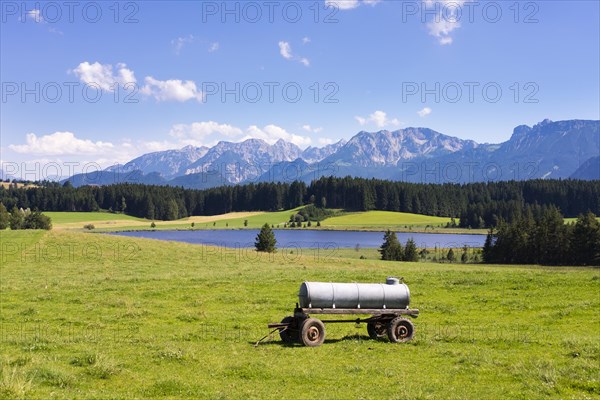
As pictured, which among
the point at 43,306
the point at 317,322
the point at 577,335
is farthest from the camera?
the point at 43,306

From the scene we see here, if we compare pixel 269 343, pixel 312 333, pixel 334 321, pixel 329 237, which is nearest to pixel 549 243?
pixel 329 237

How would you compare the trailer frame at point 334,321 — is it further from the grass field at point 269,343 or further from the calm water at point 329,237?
the calm water at point 329,237

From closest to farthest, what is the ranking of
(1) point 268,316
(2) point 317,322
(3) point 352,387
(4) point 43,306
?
(3) point 352,387 → (2) point 317,322 → (1) point 268,316 → (4) point 43,306

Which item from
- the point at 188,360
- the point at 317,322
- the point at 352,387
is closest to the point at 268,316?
the point at 317,322

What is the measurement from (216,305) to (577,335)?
18365 mm

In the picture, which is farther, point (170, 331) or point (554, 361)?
point (170, 331)

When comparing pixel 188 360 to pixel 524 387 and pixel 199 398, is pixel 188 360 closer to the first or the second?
pixel 199 398

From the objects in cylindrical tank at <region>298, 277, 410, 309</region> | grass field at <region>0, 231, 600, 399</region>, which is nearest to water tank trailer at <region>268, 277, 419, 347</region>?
cylindrical tank at <region>298, 277, 410, 309</region>

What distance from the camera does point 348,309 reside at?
18.2 meters

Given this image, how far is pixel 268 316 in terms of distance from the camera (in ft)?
80.4

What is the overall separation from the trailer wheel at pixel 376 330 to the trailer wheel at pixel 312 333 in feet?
8.20

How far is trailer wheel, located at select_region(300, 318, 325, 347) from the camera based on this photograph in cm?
1753

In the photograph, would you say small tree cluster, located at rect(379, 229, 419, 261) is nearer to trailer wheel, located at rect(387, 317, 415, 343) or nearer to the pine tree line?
the pine tree line

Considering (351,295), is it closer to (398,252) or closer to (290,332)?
(290,332)
